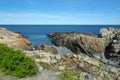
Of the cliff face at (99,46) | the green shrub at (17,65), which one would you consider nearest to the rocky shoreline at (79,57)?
the cliff face at (99,46)

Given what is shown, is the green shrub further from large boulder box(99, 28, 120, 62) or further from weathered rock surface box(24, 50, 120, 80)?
large boulder box(99, 28, 120, 62)

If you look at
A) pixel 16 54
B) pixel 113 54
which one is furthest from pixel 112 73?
pixel 113 54

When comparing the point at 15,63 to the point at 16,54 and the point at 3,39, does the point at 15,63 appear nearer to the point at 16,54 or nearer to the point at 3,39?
the point at 16,54

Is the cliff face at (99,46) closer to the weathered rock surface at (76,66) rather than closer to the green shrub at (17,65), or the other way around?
the weathered rock surface at (76,66)

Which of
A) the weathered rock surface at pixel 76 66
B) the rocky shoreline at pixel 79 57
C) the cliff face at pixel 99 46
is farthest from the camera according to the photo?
the cliff face at pixel 99 46

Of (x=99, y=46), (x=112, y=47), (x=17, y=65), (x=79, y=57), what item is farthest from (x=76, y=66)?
(x=99, y=46)

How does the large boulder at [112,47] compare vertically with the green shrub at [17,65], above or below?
below

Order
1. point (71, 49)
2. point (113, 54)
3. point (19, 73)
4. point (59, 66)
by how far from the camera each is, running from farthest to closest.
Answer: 1. point (71, 49)
2. point (113, 54)
3. point (59, 66)
4. point (19, 73)

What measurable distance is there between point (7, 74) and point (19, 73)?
52.2 inches

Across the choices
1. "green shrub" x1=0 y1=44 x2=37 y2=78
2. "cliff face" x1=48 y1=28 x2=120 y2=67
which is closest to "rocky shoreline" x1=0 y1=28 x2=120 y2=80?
"cliff face" x1=48 y1=28 x2=120 y2=67

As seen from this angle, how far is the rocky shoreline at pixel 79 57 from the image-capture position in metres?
26.9

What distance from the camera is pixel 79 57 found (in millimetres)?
34562

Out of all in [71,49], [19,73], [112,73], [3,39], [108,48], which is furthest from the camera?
[71,49]

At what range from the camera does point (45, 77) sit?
23.1 meters
